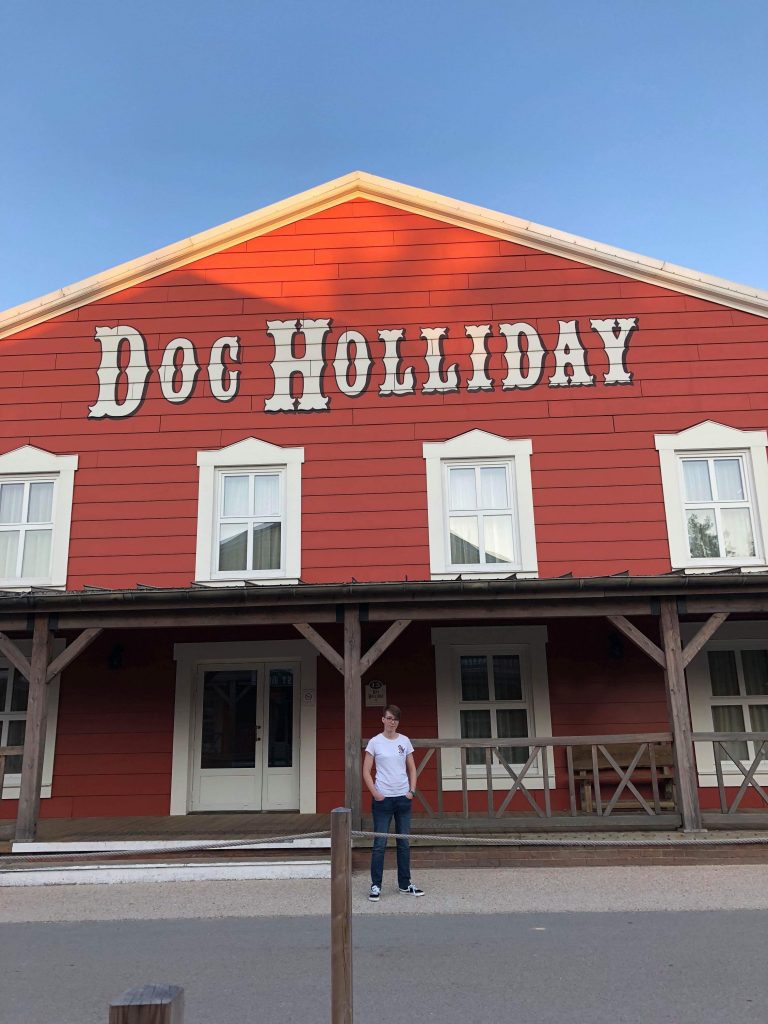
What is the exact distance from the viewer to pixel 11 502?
10.9m

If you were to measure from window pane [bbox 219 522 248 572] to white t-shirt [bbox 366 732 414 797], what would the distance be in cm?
416

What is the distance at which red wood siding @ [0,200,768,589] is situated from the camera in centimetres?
1042

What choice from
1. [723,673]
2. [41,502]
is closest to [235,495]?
[41,502]

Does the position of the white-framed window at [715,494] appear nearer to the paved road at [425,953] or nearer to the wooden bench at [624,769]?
the wooden bench at [624,769]

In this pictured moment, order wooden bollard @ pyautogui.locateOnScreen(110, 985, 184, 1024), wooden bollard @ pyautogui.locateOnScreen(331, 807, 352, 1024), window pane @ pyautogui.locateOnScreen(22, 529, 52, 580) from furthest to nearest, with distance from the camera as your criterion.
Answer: window pane @ pyautogui.locateOnScreen(22, 529, 52, 580) < wooden bollard @ pyautogui.locateOnScreen(331, 807, 352, 1024) < wooden bollard @ pyautogui.locateOnScreen(110, 985, 184, 1024)

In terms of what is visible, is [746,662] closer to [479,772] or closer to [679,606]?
[679,606]

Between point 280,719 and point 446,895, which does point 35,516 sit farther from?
point 446,895

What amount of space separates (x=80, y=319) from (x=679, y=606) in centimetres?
863

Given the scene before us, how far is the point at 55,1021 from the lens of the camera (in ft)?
14.1

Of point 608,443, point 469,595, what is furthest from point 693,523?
point 469,595

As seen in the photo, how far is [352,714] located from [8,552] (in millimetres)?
5432

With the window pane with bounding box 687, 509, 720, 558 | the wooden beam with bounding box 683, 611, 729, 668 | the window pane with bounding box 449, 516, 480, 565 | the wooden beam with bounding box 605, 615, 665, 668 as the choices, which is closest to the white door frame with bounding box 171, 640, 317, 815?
the window pane with bounding box 449, 516, 480, 565

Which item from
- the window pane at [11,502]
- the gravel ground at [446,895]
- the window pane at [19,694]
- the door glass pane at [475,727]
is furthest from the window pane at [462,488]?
the window pane at [19,694]

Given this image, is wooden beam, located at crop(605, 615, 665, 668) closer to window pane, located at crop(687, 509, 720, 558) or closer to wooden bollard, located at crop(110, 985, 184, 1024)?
window pane, located at crop(687, 509, 720, 558)
